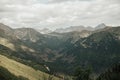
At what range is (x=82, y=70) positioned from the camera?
563 feet

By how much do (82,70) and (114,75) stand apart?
22.1m

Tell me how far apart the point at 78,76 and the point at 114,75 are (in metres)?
24.6

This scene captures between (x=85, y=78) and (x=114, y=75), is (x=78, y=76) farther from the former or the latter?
(x=114, y=75)

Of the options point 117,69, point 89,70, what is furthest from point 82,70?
point 117,69

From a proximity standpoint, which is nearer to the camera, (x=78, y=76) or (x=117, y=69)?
(x=78, y=76)

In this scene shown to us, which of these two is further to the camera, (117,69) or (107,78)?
(117,69)

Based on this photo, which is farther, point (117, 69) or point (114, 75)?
point (117, 69)

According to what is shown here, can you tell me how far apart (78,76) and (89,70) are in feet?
28.9

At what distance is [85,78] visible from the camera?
563 ft

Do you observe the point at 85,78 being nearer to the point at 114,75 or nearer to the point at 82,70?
the point at 82,70

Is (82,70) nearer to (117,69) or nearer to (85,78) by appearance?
(85,78)

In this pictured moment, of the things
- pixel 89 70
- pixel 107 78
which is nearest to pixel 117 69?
pixel 107 78

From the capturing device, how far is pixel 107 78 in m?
174

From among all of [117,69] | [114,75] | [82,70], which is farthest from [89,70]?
[117,69]
